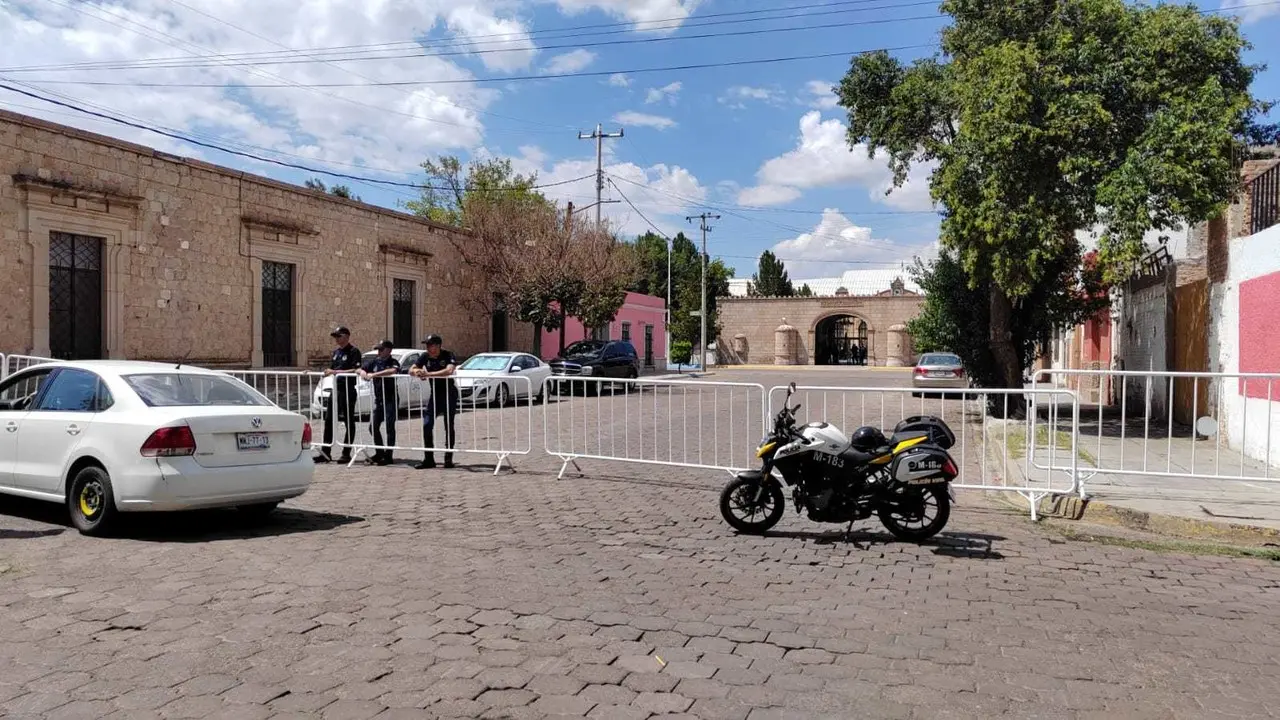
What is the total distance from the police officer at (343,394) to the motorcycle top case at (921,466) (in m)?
7.46

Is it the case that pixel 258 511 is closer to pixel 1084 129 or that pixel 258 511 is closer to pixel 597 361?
pixel 1084 129

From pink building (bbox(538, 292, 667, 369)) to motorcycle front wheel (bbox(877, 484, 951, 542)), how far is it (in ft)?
118

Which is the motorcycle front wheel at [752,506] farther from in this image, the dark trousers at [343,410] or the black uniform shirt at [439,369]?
the dark trousers at [343,410]

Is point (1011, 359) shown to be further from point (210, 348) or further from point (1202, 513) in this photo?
point (210, 348)

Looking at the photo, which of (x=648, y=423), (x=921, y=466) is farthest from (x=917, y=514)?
(x=648, y=423)

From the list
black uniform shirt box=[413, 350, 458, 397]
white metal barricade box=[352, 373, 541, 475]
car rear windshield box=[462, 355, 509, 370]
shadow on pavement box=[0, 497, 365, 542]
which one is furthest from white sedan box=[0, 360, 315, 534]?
car rear windshield box=[462, 355, 509, 370]

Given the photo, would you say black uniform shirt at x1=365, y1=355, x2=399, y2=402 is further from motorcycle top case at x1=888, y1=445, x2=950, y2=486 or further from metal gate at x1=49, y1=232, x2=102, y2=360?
metal gate at x1=49, y1=232, x2=102, y2=360

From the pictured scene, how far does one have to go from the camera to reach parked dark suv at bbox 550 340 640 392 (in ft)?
89.8

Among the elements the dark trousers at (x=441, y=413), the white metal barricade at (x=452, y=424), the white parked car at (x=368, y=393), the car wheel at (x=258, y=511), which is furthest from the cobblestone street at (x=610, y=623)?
the white parked car at (x=368, y=393)

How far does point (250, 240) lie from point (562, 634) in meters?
19.7

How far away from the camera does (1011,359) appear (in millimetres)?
18062

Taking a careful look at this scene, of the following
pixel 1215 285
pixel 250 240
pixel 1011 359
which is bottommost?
pixel 1011 359

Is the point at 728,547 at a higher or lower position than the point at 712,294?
lower

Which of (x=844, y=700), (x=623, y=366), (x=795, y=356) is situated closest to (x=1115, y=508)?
(x=844, y=700)
